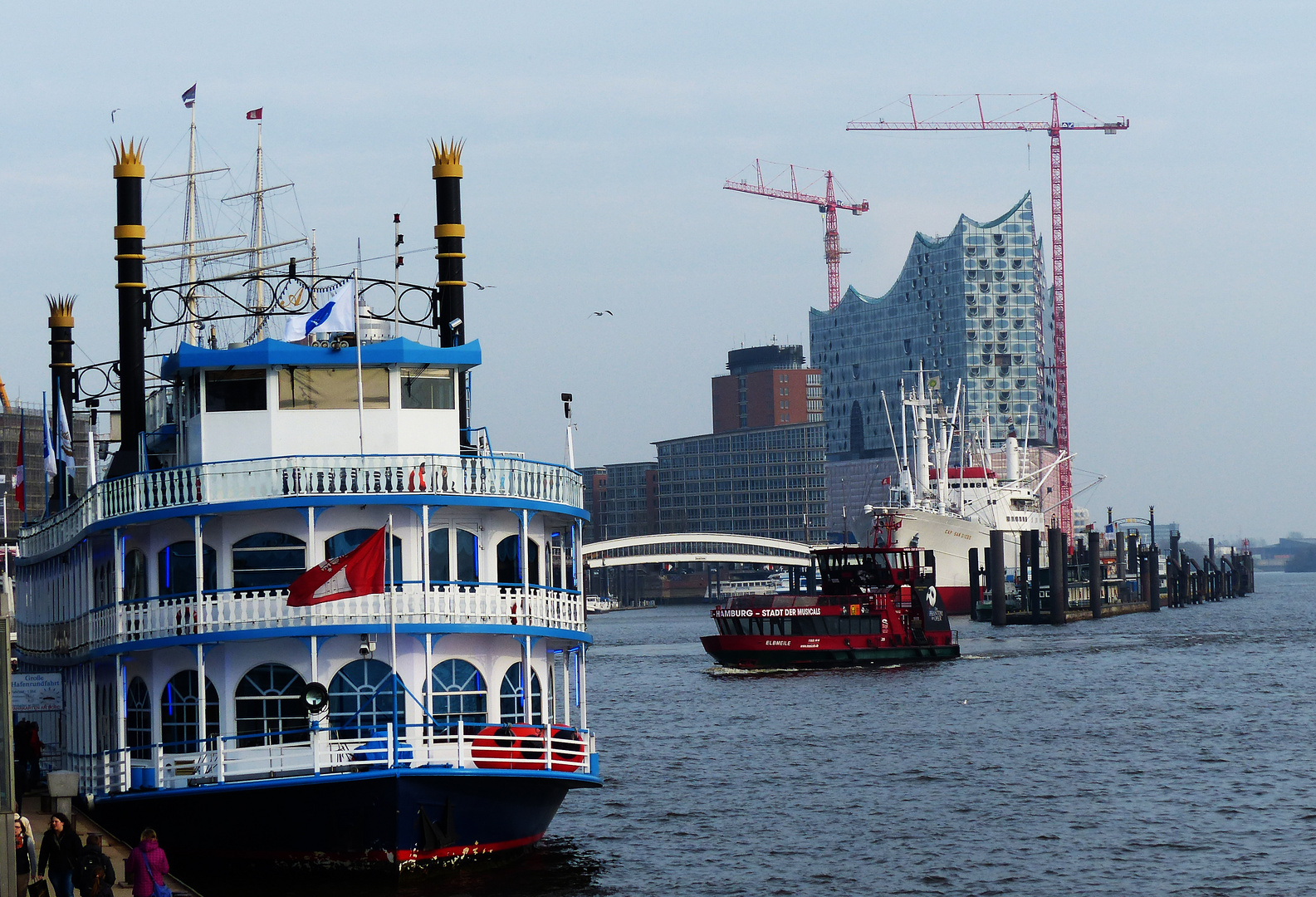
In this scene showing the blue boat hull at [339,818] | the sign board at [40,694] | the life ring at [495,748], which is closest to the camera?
the blue boat hull at [339,818]

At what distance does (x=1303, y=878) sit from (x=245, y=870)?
60.2 ft

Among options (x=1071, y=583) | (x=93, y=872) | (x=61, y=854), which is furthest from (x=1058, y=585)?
(x=93, y=872)

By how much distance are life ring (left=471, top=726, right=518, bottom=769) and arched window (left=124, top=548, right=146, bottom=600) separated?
21.9 ft

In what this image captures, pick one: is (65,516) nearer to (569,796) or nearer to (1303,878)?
(569,796)

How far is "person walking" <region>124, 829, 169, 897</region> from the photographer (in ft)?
69.3

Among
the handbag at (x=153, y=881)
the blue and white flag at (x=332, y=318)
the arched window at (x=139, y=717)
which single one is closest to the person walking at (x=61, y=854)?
the handbag at (x=153, y=881)

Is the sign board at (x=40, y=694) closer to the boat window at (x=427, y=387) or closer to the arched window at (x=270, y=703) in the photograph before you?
the arched window at (x=270, y=703)

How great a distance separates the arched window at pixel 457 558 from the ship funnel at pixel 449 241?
6.89 metres

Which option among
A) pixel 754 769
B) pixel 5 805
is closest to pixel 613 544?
pixel 754 769

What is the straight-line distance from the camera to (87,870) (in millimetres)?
20984

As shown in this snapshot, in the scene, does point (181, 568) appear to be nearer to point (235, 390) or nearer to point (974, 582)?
point (235, 390)

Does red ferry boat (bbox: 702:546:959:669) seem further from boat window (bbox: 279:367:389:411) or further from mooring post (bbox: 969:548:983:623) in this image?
mooring post (bbox: 969:548:983:623)

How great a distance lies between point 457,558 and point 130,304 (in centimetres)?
971

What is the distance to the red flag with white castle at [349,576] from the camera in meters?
25.6
